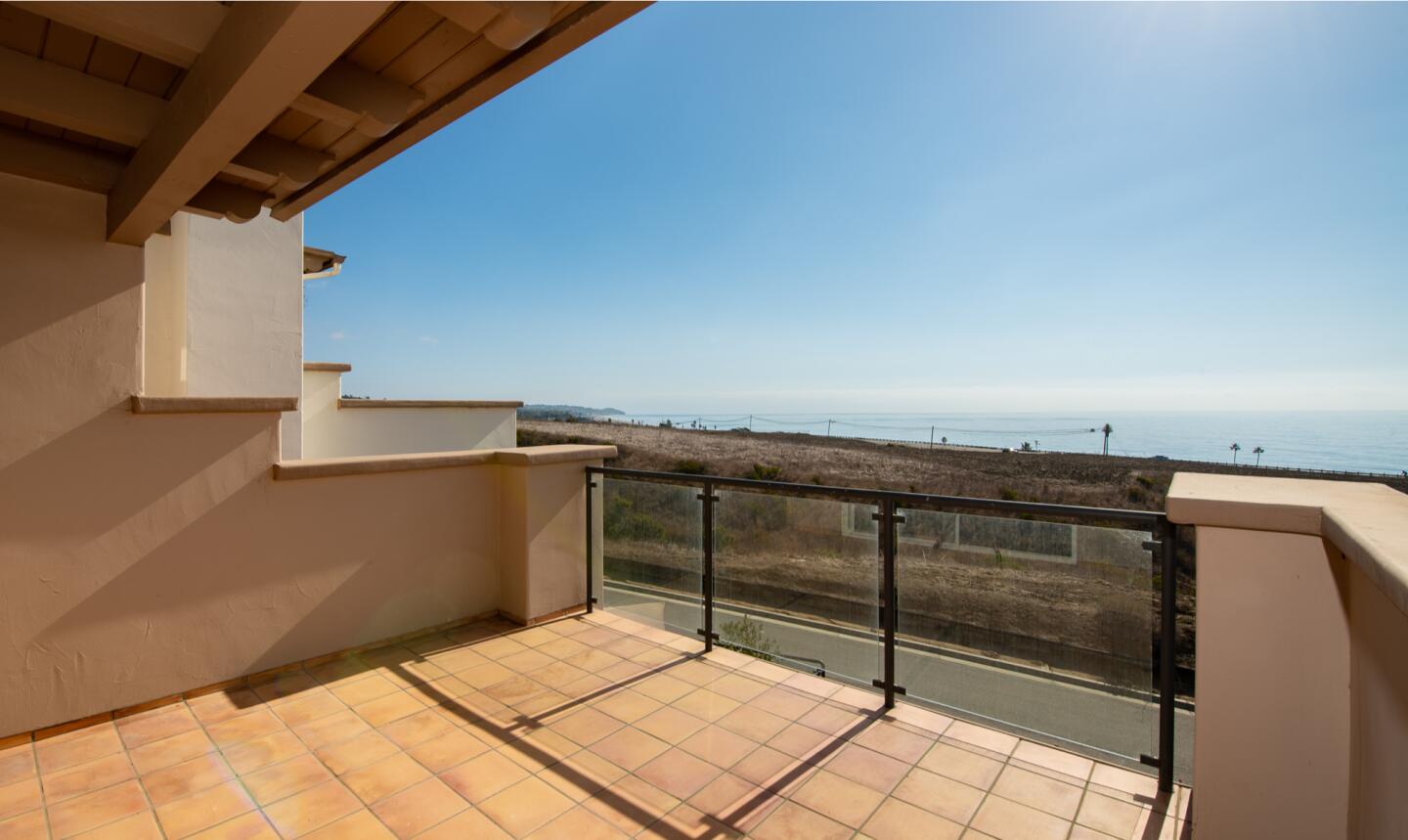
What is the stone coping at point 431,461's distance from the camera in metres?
3.04

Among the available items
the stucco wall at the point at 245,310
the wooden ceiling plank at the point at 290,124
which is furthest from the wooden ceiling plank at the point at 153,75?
the stucco wall at the point at 245,310

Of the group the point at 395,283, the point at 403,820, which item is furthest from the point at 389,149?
the point at 395,283

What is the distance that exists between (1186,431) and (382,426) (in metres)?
12.4

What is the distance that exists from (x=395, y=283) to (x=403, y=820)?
56.6 ft

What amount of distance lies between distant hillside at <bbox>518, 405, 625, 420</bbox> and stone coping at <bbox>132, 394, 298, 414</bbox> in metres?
7.80

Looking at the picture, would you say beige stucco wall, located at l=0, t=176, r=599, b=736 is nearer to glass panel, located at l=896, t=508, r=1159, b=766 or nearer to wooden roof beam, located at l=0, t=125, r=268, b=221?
wooden roof beam, located at l=0, t=125, r=268, b=221

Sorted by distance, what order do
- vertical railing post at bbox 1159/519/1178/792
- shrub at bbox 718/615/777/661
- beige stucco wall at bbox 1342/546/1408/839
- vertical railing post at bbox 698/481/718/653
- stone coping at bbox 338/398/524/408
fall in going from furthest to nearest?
1. stone coping at bbox 338/398/524/408
2. vertical railing post at bbox 698/481/718/653
3. shrub at bbox 718/615/777/661
4. vertical railing post at bbox 1159/519/1178/792
5. beige stucco wall at bbox 1342/546/1408/839

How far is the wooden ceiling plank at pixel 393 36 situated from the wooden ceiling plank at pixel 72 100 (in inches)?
34.6

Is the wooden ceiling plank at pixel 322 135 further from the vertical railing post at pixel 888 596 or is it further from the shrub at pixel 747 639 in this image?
the shrub at pixel 747 639

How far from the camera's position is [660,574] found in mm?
3721

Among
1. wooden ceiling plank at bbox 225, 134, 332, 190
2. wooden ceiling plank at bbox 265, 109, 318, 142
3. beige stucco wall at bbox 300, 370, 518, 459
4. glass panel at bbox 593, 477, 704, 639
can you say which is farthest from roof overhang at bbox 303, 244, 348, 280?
glass panel at bbox 593, 477, 704, 639

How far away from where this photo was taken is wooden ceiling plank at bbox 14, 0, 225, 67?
1.39 m

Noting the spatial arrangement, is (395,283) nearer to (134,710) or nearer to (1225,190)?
(134,710)

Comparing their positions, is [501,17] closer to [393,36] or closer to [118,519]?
[393,36]
